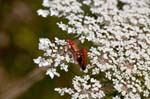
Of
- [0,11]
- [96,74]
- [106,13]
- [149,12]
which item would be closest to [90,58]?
[96,74]

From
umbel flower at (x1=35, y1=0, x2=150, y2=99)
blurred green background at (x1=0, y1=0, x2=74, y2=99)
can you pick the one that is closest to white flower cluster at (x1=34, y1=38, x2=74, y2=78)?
umbel flower at (x1=35, y1=0, x2=150, y2=99)

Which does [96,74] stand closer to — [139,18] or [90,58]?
[90,58]

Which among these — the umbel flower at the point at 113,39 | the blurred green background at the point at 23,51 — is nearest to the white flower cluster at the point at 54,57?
the umbel flower at the point at 113,39

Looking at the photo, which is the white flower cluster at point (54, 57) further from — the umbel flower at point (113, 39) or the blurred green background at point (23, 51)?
the blurred green background at point (23, 51)

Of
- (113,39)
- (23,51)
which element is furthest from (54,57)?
(23,51)

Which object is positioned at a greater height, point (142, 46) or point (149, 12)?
point (149, 12)

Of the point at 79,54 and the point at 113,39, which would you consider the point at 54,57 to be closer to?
the point at 79,54

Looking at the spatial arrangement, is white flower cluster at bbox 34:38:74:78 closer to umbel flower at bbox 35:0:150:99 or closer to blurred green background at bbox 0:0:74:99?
umbel flower at bbox 35:0:150:99
